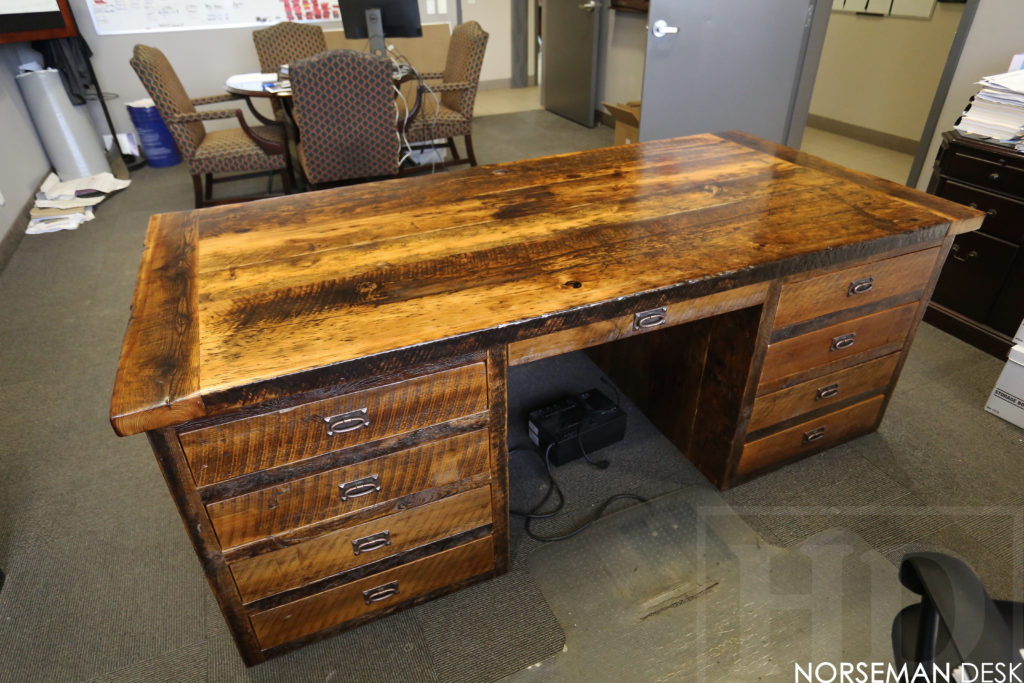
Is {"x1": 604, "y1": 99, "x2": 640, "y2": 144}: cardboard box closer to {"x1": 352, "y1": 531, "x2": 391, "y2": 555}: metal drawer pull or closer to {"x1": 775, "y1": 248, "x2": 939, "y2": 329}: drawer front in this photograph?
{"x1": 775, "y1": 248, "x2": 939, "y2": 329}: drawer front

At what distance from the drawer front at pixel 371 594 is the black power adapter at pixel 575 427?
0.47m

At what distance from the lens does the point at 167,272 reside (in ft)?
4.21

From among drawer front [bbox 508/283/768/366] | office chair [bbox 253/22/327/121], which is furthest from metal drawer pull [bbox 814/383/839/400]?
office chair [bbox 253/22/327/121]

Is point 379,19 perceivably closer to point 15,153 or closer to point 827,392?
point 15,153

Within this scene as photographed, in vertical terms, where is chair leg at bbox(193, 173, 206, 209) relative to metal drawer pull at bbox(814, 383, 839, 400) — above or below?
below

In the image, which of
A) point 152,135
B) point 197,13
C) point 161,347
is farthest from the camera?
point 197,13

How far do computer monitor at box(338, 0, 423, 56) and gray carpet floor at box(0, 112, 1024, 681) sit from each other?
233cm

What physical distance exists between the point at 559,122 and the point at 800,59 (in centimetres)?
267

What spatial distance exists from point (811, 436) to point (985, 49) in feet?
6.36

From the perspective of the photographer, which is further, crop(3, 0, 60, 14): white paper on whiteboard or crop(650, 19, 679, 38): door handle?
crop(3, 0, 60, 14): white paper on whiteboard

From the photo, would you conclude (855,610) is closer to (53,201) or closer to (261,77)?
(261,77)

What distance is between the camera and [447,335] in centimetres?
105

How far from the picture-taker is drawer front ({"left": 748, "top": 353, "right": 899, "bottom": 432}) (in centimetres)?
162

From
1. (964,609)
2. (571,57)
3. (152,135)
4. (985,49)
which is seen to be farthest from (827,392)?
(152,135)
